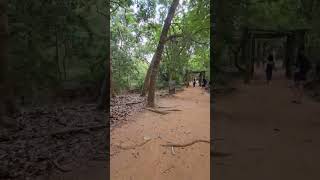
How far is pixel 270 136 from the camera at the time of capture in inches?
108

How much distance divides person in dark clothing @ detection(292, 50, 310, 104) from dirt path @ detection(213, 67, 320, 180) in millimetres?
54

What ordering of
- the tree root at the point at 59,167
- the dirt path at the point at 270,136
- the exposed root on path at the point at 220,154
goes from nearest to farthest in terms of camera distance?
1. the dirt path at the point at 270,136
2. the exposed root on path at the point at 220,154
3. the tree root at the point at 59,167

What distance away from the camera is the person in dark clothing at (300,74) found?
2.69 m

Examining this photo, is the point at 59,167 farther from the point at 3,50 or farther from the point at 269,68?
the point at 269,68

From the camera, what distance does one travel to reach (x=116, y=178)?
2.96 metres

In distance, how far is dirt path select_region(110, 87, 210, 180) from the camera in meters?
2.97

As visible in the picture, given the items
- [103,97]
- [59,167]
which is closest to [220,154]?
[59,167]

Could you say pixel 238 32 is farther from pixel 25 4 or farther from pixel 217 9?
pixel 25 4

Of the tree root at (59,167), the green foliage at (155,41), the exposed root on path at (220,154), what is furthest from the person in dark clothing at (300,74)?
the tree root at (59,167)

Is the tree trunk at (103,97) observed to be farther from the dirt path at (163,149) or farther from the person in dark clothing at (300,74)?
the person in dark clothing at (300,74)

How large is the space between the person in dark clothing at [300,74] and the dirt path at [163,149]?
3.07 ft

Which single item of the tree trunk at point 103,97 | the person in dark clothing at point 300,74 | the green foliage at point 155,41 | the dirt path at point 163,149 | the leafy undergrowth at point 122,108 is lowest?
the dirt path at point 163,149

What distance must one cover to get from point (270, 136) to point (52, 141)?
7.46 feet

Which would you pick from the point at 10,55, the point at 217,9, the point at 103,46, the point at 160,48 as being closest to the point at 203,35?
the point at 160,48
